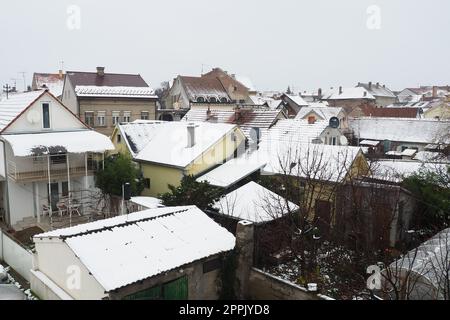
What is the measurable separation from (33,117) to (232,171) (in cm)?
1097

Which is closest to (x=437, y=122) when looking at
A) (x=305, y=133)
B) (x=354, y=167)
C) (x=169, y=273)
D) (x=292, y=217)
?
(x=305, y=133)

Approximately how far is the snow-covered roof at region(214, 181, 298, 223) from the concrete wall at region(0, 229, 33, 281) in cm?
781

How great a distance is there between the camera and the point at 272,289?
42.6ft

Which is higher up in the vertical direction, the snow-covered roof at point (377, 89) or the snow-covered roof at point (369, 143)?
the snow-covered roof at point (377, 89)

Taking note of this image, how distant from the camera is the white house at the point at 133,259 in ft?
35.5

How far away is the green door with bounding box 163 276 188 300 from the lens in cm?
1155

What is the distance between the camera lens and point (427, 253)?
13359 millimetres

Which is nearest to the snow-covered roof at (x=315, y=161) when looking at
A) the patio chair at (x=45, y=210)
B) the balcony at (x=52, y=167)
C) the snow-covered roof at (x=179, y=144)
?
the snow-covered roof at (x=179, y=144)

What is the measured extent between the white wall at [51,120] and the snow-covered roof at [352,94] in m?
69.2

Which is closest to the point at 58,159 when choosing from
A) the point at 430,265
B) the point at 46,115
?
the point at 46,115

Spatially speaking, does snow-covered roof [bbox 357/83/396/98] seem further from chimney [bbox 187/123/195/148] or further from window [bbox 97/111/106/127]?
chimney [bbox 187/123/195/148]

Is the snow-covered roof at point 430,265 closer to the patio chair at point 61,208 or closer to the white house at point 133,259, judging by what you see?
the white house at point 133,259
